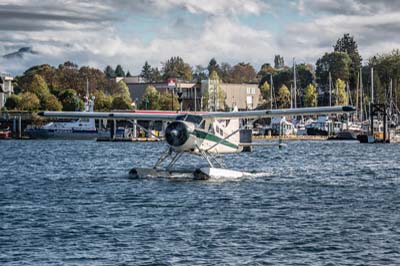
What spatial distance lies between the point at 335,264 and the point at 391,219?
6.57 meters

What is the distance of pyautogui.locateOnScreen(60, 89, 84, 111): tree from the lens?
399 feet

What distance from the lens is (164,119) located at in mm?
36156

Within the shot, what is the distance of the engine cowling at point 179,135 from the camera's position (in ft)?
103

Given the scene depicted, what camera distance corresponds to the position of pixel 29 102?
12125 cm

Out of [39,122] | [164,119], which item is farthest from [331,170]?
[39,122]

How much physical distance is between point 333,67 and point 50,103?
6026 centimetres

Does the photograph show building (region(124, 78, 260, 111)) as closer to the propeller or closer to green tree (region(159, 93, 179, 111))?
green tree (region(159, 93, 179, 111))

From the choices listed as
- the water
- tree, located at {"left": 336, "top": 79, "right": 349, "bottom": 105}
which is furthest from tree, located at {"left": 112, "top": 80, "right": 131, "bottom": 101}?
the water

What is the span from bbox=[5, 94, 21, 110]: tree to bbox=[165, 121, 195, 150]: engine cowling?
9561 cm

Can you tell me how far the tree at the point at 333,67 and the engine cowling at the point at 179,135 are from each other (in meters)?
129

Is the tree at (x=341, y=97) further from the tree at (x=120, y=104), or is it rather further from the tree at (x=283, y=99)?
the tree at (x=120, y=104)

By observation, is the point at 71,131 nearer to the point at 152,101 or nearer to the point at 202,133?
the point at 152,101

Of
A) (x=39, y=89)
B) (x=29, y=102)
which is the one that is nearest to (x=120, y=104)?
(x=29, y=102)

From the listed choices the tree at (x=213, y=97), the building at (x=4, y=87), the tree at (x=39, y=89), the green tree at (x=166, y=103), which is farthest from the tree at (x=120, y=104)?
the building at (x=4, y=87)
